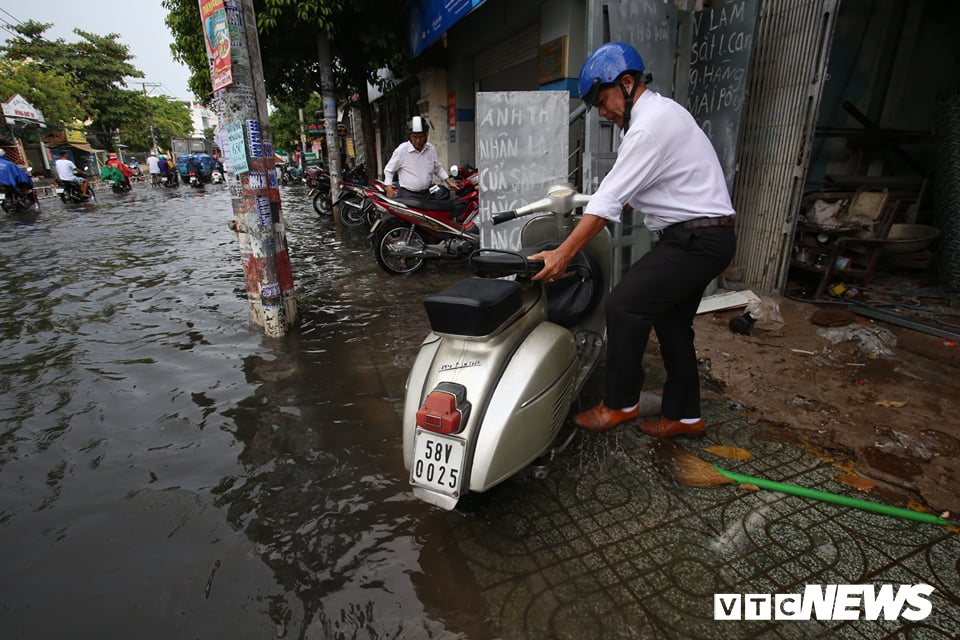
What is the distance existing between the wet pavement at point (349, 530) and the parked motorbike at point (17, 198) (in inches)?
522

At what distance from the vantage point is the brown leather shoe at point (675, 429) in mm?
2412

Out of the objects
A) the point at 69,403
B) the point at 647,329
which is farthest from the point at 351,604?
the point at 69,403

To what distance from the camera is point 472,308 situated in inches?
65.6

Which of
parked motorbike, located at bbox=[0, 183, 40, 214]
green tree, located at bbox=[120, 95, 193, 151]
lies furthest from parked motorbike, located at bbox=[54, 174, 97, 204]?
green tree, located at bbox=[120, 95, 193, 151]

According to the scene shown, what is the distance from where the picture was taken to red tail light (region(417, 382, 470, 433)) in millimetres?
1649

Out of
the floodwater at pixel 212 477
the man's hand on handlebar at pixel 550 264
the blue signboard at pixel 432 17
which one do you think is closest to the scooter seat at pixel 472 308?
the man's hand on handlebar at pixel 550 264

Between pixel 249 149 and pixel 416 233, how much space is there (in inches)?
104

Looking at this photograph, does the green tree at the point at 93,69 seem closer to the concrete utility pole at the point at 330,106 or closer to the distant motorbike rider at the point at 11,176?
the distant motorbike rider at the point at 11,176

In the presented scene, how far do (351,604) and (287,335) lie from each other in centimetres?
275

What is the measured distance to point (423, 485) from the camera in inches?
67.9

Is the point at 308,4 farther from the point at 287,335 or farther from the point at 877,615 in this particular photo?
the point at 877,615

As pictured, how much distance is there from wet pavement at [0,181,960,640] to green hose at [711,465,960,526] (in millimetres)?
36

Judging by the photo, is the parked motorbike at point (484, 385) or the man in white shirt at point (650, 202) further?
the man in white shirt at point (650, 202)

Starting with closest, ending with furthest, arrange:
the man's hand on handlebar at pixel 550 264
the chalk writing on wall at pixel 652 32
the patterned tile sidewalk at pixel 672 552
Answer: the patterned tile sidewalk at pixel 672 552, the man's hand on handlebar at pixel 550 264, the chalk writing on wall at pixel 652 32
